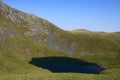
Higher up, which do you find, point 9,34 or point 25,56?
point 9,34

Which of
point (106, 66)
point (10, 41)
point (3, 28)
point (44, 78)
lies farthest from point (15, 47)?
point (44, 78)

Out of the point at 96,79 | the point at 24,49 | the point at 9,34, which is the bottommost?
the point at 96,79

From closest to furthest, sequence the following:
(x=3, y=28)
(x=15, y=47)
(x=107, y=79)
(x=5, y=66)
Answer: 1. (x=107, y=79)
2. (x=5, y=66)
3. (x=15, y=47)
4. (x=3, y=28)

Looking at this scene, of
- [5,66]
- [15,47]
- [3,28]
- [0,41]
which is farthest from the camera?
[3,28]

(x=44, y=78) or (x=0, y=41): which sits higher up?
(x=0, y=41)

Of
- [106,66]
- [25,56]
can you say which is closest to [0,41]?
[25,56]

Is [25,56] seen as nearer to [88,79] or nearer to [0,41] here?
[0,41]

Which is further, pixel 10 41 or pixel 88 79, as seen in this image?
pixel 10 41

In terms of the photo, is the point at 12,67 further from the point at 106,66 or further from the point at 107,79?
the point at 106,66

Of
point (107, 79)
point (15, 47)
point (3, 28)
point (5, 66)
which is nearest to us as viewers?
point (107, 79)
